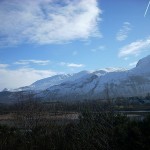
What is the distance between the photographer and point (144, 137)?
13930 millimetres

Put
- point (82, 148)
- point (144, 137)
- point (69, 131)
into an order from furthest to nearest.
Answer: point (69, 131) → point (82, 148) → point (144, 137)

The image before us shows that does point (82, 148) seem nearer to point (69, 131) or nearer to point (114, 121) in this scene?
point (114, 121)

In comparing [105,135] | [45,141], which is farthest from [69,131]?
[105,135]

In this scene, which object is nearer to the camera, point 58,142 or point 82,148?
point 82,148

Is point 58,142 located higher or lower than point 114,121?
lower

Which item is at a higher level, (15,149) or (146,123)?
(146,123)

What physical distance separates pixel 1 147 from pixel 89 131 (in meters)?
6.15

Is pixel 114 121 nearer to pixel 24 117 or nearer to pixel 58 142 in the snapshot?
pixel 58 142

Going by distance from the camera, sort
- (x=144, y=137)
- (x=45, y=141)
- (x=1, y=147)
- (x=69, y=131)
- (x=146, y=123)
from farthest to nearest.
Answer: (x=69, y=131)
(x=45, y=141)
(x=1, y=147)
(x=146, y=123)
(x=144, y=137)

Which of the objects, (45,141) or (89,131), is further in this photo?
(45,141)

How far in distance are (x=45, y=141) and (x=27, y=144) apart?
59.7 inches

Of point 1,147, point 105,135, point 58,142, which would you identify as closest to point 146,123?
point 105,135

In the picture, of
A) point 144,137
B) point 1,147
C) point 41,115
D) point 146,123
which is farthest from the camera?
point 41,115

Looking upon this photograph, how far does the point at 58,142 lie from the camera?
20297mm
